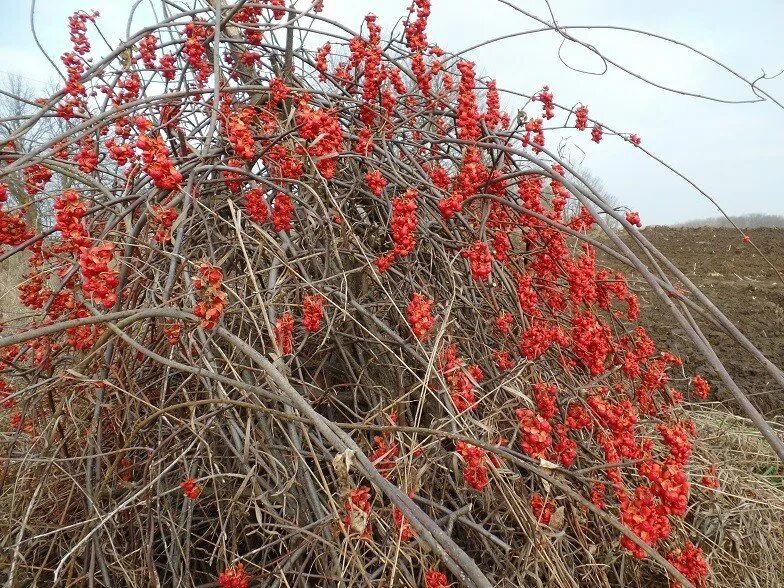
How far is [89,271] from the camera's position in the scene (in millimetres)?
1086

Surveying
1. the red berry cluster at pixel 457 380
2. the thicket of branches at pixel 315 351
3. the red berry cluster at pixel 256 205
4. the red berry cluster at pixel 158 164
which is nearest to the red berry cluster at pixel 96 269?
the thicket of branches at pixel 315 351

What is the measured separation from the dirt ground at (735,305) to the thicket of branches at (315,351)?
0.69m

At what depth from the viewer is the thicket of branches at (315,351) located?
Answer: 4.24ft

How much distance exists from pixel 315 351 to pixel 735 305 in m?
5.13

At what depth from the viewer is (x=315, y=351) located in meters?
1.64

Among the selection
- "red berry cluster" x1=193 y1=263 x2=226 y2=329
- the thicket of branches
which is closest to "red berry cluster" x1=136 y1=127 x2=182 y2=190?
the thicket of branches

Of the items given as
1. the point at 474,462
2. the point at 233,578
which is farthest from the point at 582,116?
the point at 233,578

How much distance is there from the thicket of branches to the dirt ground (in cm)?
69

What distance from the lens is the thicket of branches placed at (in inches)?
50.9

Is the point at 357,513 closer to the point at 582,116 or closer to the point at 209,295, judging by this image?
Result: the point at 209,295

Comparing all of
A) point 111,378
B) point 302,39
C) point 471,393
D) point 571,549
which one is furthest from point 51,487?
point 302,39

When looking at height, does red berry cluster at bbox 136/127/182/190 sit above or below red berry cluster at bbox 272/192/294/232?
above

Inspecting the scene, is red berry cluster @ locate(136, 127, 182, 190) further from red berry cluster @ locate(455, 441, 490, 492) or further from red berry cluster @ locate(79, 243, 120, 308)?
red berry cluster @ locate(455, 441, 490, 492)

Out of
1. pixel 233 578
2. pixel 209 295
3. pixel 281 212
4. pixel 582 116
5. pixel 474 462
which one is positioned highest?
pixel 582 116
